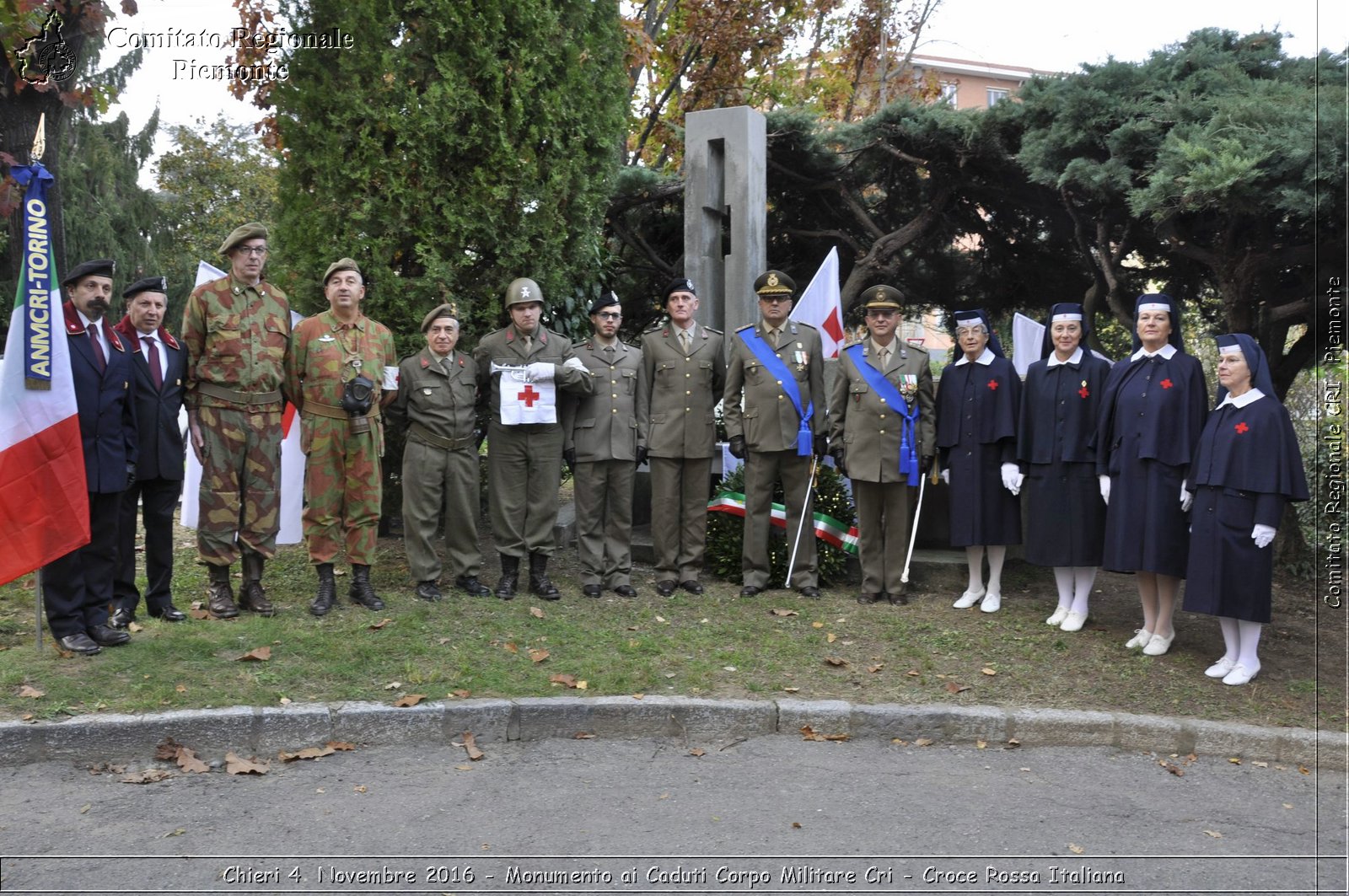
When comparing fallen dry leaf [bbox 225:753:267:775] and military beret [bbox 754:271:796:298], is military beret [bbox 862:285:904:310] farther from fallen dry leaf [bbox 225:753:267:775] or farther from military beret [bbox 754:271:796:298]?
fallen dry leaf [bbox 225:753:267:775]

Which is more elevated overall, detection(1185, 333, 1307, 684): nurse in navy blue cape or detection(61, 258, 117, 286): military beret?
detection(61, 258, 117, 286): military beret

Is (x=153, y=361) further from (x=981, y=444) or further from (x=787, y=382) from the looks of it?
(x=981, y=444)

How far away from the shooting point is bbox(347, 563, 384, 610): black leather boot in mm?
7012

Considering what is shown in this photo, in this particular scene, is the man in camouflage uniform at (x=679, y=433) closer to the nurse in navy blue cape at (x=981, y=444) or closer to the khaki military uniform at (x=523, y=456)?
the khaki military uniform at (x=523, y=456)

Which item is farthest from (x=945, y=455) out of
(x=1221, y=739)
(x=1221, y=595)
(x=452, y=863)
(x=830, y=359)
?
(x=452, y=863)

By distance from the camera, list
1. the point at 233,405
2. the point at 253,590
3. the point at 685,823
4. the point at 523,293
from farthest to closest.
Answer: the point at 523,293 → the point at 253,590 → the point at 233,405 → the point at 685,823

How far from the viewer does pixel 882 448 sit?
7688 mm

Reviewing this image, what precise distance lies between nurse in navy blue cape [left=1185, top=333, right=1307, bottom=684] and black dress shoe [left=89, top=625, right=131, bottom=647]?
18.8 ft

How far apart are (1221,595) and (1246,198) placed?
2572 mm

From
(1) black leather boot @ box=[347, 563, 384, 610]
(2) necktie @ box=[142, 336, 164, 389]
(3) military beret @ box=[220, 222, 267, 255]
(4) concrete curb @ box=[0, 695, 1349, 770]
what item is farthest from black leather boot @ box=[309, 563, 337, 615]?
(3) military beret @ box=[220, 222, 267, 255]

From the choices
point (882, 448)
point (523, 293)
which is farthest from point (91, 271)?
point (882, 448)

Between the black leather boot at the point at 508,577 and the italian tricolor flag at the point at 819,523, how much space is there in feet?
5.04

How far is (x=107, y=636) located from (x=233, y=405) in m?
1.46

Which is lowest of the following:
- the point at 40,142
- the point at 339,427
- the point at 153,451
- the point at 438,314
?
the point at 153,451
